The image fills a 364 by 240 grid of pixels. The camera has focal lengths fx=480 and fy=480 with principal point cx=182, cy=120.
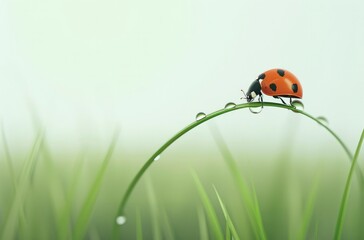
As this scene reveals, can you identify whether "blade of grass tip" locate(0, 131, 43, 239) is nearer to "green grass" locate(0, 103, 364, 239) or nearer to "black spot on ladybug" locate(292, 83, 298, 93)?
"green grass" locate(0, 103, 364, 239)

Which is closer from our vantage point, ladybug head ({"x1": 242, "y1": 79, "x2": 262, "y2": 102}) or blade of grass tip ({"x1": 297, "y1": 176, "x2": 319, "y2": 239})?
blade of grass tip ({"x1": 297, "y1": 176, "x2": 319, "y2": 239})

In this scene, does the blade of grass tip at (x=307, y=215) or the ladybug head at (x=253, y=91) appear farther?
the ladybug head at (x=253, y=91)

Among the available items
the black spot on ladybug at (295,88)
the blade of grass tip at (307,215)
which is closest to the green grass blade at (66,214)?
the blade of grass tip at (307,215)

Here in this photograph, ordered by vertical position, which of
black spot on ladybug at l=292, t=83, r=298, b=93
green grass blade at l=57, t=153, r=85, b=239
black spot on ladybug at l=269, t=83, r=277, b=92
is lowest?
green grass blade at l=57, t=153, r=85, b=239

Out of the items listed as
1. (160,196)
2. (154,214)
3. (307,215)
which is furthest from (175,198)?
(307,215)

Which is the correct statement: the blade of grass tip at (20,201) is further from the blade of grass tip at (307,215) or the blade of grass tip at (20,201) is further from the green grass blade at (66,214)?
the blade of grass tip at (307,215)

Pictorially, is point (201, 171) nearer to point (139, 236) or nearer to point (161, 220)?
point (161, 220)

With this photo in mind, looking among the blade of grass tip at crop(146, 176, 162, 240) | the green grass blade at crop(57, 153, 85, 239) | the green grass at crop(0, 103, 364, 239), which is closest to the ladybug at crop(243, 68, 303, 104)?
the green grass at crop(0, 103, 364, 239)
